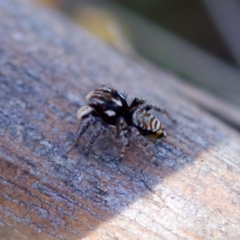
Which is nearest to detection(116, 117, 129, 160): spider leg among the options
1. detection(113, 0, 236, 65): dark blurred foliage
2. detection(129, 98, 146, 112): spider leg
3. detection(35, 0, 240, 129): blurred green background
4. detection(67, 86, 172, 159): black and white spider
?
detection(67, 86, 172, 159): black and white spider

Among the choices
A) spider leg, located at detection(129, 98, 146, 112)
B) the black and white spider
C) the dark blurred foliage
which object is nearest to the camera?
the black and white spider

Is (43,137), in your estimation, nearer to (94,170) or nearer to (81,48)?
(94,170)

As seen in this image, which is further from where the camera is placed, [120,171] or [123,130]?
[123,130]

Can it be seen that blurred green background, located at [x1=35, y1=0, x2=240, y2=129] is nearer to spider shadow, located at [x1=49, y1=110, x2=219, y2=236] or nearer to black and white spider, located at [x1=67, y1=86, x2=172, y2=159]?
black and white spider, located at [x1=67, y1=86, x2=172, y2=159]

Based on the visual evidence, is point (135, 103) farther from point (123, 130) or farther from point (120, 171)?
point (120, 171)

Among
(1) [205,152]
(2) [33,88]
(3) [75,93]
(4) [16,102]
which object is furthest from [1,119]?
(1) [205,152]

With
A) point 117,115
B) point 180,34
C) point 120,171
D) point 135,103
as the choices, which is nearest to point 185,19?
point 180,34
